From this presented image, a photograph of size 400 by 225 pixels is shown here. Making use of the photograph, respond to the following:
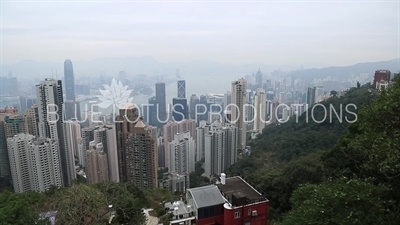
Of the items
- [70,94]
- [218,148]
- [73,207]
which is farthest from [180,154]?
[73,207]

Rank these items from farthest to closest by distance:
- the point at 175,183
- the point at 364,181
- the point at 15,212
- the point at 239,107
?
the point at 239,107
the point at 175,183
the point at 15,212
the point at 364,181

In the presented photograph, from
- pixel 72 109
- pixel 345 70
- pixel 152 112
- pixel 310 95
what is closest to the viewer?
pixel 72 109

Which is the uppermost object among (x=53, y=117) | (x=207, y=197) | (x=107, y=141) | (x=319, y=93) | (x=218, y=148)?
(x=319, y=93)

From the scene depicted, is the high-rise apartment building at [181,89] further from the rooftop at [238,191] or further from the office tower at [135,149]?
the rooftop at [238,191]

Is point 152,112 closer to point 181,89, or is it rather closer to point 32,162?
point 181,89

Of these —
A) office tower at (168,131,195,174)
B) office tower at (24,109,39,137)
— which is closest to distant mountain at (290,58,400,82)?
office tower at (168,131,195,174)

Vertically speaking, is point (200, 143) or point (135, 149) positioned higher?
point (135, 149)

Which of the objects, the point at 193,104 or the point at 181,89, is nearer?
the point at 181,89
